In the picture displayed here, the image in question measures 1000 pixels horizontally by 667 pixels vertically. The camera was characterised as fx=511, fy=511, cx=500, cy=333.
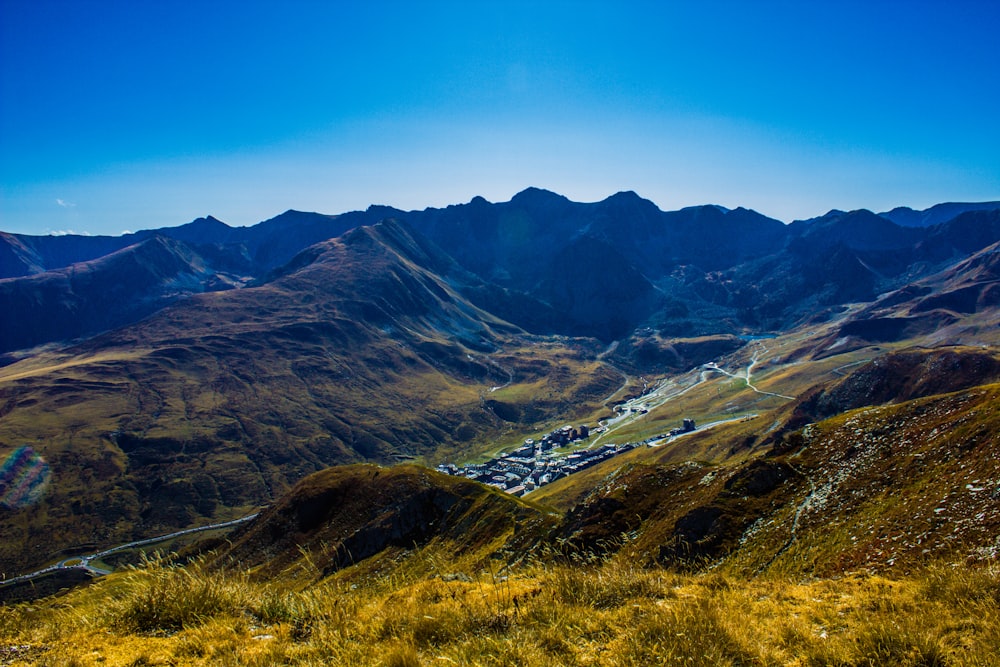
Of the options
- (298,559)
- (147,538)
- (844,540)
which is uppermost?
(844,540)

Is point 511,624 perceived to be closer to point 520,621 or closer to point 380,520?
point 520,621

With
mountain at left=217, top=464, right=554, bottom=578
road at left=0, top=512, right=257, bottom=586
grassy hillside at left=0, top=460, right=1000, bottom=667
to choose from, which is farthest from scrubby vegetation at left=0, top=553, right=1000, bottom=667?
road at left=0, top=512, right=257, bottom=586

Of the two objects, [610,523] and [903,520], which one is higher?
[903,520]

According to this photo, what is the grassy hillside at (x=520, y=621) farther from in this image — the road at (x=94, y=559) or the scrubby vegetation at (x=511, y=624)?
the road at (x=94, y=559)

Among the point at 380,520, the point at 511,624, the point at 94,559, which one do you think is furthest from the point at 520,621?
the point at 94,559

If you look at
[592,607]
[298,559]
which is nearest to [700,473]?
[592,607]

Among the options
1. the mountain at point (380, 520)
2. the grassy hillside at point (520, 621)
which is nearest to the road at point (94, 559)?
the mountain at point (380, 520)

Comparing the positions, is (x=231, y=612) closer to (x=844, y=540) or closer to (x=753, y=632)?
(x=753, y=632)

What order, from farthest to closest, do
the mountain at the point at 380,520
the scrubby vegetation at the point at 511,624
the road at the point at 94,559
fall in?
the road at the point at 94,559, the mountain at the point at 380,520, the scrubby vegetation at the point at 511,624
